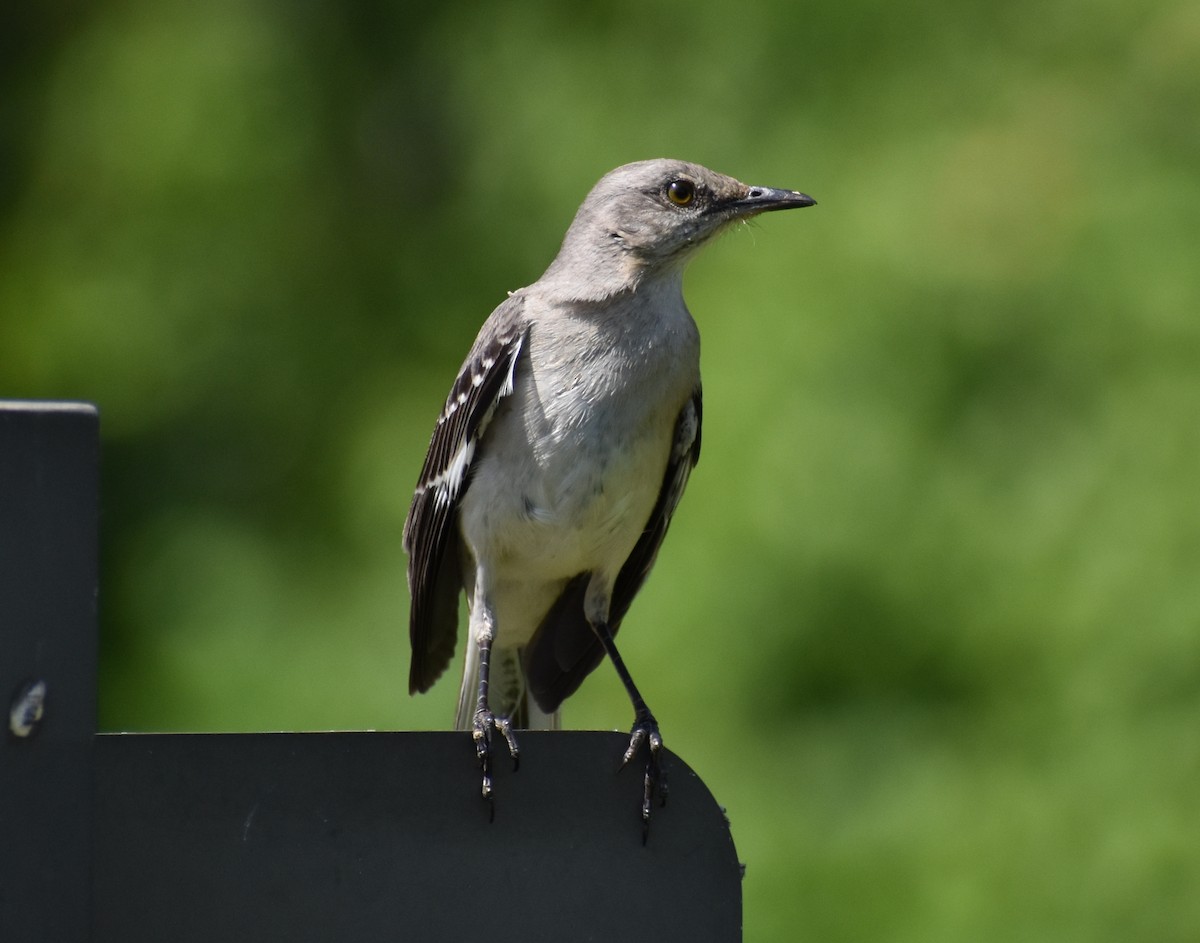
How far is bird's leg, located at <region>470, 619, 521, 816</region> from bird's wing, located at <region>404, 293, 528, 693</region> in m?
0.22

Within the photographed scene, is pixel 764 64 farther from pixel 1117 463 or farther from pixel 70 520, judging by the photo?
pixel 70 520

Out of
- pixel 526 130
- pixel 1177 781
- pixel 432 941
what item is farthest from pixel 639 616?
pixel 432 941

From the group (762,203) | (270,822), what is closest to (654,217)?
(762,203)

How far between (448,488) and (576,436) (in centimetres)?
40

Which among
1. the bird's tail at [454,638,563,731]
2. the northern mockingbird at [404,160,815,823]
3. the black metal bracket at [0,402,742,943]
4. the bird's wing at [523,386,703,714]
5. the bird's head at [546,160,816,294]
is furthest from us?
the bird's wing at [523,386,703,714]

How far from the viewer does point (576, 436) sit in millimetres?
3275

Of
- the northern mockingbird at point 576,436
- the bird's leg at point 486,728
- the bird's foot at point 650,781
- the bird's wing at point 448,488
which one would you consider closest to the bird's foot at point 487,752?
the bird's leg at point 486,728

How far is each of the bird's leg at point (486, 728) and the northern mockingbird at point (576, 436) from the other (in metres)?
0.01

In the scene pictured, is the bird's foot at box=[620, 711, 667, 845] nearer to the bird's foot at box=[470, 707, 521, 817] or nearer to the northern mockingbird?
the bird's foot at box=[470, 707, 521, 817]

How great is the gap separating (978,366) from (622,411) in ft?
6.80

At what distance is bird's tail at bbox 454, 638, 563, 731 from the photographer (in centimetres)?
360

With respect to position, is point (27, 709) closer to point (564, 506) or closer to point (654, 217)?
point (564, 506)

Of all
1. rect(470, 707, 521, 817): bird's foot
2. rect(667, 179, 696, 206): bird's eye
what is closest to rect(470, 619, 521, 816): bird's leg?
rect(470, 707, 521, 817): bird's foot

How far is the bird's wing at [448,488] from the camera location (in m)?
3.38
